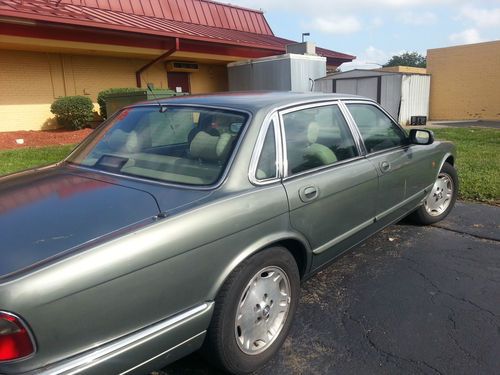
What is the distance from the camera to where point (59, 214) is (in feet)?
6.85

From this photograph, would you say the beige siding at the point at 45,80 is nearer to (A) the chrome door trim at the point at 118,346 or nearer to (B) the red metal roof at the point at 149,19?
(B) the red metal roof at the point at 149,19

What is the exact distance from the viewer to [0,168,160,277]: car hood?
1777mm

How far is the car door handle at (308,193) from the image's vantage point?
8.82 feet

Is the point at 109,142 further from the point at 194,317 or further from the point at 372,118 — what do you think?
the point at 372,118

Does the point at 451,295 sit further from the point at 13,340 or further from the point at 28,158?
the point at 28,158

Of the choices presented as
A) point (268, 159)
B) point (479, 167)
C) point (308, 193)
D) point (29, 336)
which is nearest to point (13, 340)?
point (29, 336)

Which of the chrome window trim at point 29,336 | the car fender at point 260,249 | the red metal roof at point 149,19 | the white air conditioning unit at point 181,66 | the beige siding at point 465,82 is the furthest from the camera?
the beige siding at point 465,82

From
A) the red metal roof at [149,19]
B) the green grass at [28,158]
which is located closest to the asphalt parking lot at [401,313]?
the green grass at [28,158]

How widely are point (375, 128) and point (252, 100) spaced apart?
1.36m

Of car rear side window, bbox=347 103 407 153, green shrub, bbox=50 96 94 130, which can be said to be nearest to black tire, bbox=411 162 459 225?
car rear side window, bbox=347 103 407 153

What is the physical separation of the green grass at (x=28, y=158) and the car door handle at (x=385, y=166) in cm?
600

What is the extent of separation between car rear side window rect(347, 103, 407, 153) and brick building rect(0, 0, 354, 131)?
1059 cm

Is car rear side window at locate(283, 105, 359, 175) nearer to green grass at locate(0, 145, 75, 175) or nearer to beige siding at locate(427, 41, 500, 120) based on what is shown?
green grass at locate(0, 145, 75, 175)

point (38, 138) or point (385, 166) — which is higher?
point (385, 166)
